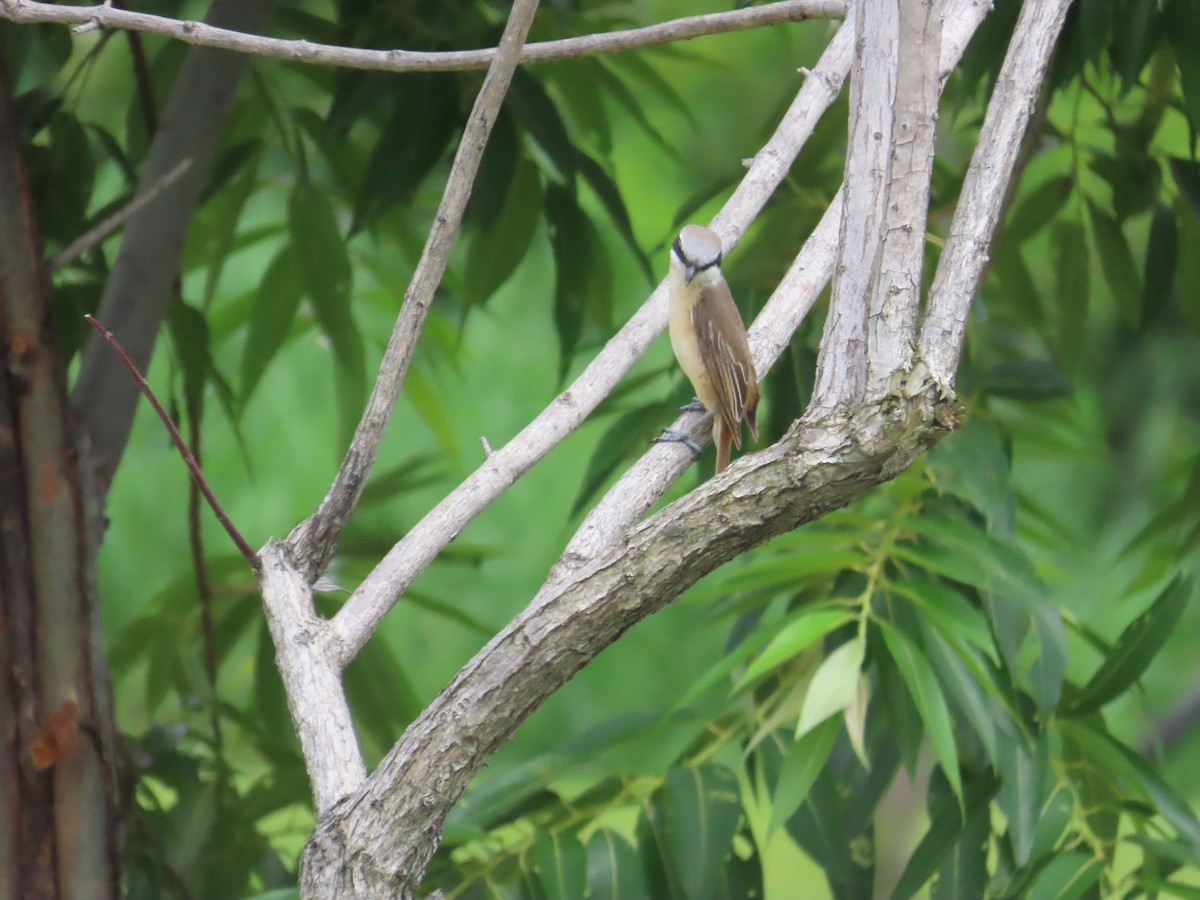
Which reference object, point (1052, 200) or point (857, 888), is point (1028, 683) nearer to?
point (857, 888)

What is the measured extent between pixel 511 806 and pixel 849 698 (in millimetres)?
594

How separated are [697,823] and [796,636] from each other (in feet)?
1.13

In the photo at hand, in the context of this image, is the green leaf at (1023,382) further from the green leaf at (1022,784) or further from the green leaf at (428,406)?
the green leaf at (428,406)

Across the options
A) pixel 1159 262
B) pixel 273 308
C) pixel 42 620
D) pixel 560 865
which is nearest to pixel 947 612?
pixel 560 865

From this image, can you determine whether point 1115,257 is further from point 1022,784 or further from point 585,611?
point 585,611

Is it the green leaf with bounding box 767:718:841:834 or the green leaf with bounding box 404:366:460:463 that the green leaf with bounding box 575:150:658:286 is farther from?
the green leaf with bounding box 767:718:841:834

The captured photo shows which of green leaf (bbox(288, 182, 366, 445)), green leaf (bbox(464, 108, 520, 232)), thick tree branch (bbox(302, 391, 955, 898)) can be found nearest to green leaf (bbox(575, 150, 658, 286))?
green leaf (bbox(464, 108, 520, 232))

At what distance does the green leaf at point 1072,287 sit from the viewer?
2.25m

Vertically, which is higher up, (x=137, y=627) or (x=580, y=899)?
(x=137, y=627)

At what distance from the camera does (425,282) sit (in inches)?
42.8

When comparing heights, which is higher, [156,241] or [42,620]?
[156,241]

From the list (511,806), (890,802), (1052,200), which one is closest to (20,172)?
(511,806)

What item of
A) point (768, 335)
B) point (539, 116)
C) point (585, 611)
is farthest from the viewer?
point (539, 116)

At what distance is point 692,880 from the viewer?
1.66 meters
